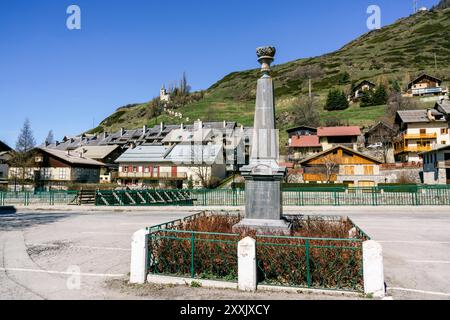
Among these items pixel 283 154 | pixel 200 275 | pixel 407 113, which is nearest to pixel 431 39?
pixel 407 113

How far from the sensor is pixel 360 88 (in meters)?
97.4

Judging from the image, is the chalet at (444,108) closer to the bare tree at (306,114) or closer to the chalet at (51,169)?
the bare tree at (306,114)

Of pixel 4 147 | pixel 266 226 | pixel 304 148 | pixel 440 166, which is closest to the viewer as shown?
pixel 266 226

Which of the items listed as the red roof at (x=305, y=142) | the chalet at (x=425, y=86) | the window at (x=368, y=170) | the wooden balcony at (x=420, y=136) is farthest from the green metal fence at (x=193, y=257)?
the chalet at (x=425, y=86)

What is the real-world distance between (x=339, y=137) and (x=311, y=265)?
5940cm

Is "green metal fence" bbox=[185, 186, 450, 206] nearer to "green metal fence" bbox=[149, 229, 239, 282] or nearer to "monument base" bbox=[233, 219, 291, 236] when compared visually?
"monument base" bbox=[233, 219, 291, 236]

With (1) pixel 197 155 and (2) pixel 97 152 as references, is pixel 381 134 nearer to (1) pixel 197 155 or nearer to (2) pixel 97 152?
(1) pixel 197 155

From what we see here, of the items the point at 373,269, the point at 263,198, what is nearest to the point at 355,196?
the point at 263,198

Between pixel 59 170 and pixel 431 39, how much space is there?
16300 centimetres

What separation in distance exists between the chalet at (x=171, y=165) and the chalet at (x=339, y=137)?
2234 cm

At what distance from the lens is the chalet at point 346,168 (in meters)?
44.0

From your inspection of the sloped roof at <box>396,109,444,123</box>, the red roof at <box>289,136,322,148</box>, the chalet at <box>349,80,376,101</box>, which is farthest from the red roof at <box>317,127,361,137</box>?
the chalet at <box>349,80,376,101</box>

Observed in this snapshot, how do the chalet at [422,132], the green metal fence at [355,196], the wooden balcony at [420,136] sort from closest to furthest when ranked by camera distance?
the green metal fence at [355,196], the wooden balcony at [420,136], the chalet at [422,132]

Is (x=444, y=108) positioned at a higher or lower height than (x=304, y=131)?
higher
